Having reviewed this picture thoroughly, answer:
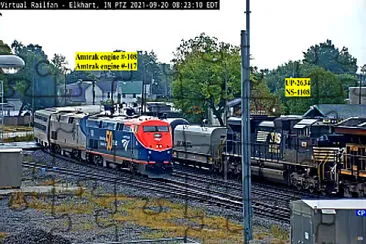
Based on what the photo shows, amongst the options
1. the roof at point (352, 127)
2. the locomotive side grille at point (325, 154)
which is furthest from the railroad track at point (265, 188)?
the roof at point (352, 127)

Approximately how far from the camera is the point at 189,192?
27.1 ft

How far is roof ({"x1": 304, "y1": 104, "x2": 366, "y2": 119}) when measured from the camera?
8688 millimetres

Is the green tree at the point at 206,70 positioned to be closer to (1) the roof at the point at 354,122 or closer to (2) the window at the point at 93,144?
(1) the roof at the point at 354,122

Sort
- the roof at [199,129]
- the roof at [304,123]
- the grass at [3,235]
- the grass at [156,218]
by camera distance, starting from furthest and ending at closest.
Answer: the roof at [199,129]
the roof at [304,123]
the grass at [156,218]
the grass at [3,235]

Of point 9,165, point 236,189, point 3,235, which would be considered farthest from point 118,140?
point 9,165

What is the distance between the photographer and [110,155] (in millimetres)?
10992

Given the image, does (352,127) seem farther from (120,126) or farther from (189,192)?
(120,126)

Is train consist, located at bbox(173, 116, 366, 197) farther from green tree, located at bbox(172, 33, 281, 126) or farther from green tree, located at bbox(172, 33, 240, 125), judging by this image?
green tree, located at bbox(172, 33, 240, 125)

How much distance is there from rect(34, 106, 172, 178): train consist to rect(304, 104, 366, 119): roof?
2.30 metres

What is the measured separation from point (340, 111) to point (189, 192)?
99.8 inches

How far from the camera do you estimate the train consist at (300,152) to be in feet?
26.5

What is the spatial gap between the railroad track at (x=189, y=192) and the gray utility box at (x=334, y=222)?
251 cm

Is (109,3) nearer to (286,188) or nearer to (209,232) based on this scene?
(209,232)

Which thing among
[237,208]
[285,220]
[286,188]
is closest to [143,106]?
[286,188]
